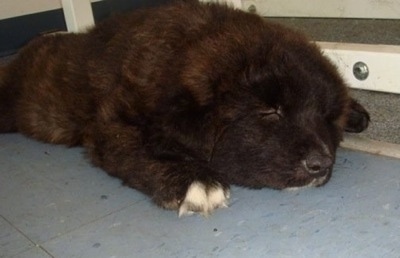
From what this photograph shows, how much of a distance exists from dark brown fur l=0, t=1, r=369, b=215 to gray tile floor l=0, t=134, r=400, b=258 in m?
0.06

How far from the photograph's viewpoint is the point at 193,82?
1.51m

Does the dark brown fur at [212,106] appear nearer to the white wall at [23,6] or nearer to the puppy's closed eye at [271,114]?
the puppy's closed eye at [271,114]

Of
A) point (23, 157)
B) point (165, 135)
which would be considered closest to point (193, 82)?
point (165, 135)

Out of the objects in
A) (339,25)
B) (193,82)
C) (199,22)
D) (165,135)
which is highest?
(199,22)

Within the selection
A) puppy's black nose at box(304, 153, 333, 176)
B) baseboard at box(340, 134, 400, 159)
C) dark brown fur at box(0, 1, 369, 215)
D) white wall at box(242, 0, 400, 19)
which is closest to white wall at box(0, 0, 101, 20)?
white wall at box(242, 0, 400, 19)

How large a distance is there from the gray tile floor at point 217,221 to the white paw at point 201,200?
0.02 metres

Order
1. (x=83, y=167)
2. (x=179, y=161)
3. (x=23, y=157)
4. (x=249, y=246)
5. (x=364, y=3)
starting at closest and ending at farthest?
(x=249, y=246) → (x=179, y=161) → (x=83, y=167) → (x=23, y=157) → (x=364, y=3)

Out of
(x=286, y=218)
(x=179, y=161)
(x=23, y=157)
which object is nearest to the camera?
(x=286, y=218)

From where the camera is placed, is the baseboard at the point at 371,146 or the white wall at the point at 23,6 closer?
the baseboard at the point at 371,146

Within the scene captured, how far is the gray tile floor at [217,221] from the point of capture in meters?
1.30

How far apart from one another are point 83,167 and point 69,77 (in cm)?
32

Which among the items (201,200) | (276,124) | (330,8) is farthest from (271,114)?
(330,8)

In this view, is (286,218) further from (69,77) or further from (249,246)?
(69,77)

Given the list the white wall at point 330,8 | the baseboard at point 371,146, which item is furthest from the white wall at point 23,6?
the baseboard at point 371,146
